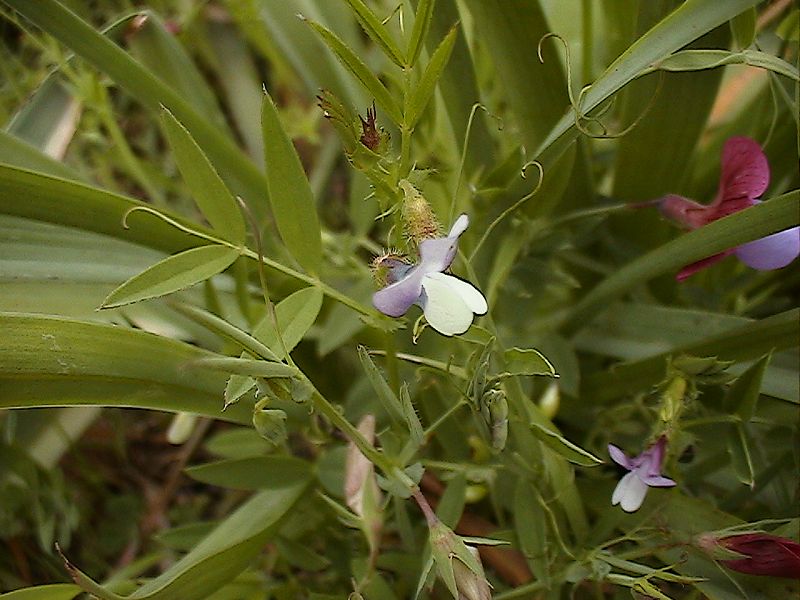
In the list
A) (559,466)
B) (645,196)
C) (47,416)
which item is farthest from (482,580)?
(47,416)

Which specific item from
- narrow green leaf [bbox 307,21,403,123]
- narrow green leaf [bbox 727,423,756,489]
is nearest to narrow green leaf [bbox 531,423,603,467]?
narrow green leaf [bbox 727,423,756,489]

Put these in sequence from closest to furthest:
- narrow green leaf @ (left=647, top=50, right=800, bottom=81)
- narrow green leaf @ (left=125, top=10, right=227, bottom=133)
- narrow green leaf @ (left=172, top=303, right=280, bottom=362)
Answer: narrow green leaf @ (left=172, top=303, right=280, bottom=362), narrow green leaf @ (left=647, top=50, right=800, bottom=81), narrow green leaf @ (left=125, top=10, right=227, bottom=133)

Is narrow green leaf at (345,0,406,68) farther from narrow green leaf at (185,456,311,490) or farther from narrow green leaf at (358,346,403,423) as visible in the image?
narrow green leaf at (185,456,311,490)

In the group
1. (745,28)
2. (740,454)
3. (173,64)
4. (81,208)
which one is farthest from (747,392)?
(173,64)

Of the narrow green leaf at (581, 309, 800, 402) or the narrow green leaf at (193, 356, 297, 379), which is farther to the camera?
the narrow green leaf at (581, 309, 800, 402)

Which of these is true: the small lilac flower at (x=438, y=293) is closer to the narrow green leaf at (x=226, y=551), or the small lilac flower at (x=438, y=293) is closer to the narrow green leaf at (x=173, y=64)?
the narrow green leaf at (x=226, y=551)

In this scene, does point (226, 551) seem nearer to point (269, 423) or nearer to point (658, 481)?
point (269, 423)
